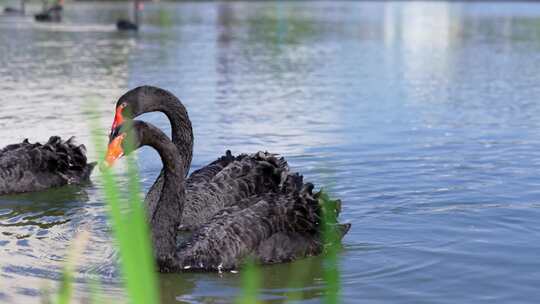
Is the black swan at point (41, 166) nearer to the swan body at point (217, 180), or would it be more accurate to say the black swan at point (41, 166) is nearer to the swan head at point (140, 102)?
the swan body at point (217, 180)

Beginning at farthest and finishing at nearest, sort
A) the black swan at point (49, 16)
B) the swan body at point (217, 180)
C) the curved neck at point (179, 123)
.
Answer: the black swan at point (49, 16) < the swan body at point (217, 180) < the curved neck at point (179, 123)

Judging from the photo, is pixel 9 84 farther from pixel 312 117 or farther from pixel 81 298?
pixel 81 298

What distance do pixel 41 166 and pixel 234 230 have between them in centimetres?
302

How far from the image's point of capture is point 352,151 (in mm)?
9406

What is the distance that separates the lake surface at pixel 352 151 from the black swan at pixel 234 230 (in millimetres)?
106

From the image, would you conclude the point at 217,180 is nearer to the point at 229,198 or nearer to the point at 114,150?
the point at 229,198

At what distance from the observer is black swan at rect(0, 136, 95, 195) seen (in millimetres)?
7785

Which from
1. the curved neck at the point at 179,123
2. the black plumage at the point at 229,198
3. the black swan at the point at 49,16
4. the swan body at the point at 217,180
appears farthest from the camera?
the black swan at the point at 49,16

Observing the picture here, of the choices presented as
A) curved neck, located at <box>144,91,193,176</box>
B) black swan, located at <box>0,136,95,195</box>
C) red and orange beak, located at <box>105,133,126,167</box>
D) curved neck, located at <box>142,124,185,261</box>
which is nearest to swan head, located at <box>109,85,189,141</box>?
curved neck, located at <box>144,91,193,176</box>

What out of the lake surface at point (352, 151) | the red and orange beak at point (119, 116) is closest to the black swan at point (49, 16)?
the lake surface at point (352, 151)

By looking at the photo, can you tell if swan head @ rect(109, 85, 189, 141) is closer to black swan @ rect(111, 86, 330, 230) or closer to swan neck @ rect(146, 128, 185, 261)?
black swan @ rect(111, 86, 330, 230)

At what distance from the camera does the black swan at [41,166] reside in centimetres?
779

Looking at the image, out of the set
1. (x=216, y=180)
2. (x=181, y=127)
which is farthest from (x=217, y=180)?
(x=181, y=127)

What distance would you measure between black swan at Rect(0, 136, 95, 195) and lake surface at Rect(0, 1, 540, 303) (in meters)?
0.12
